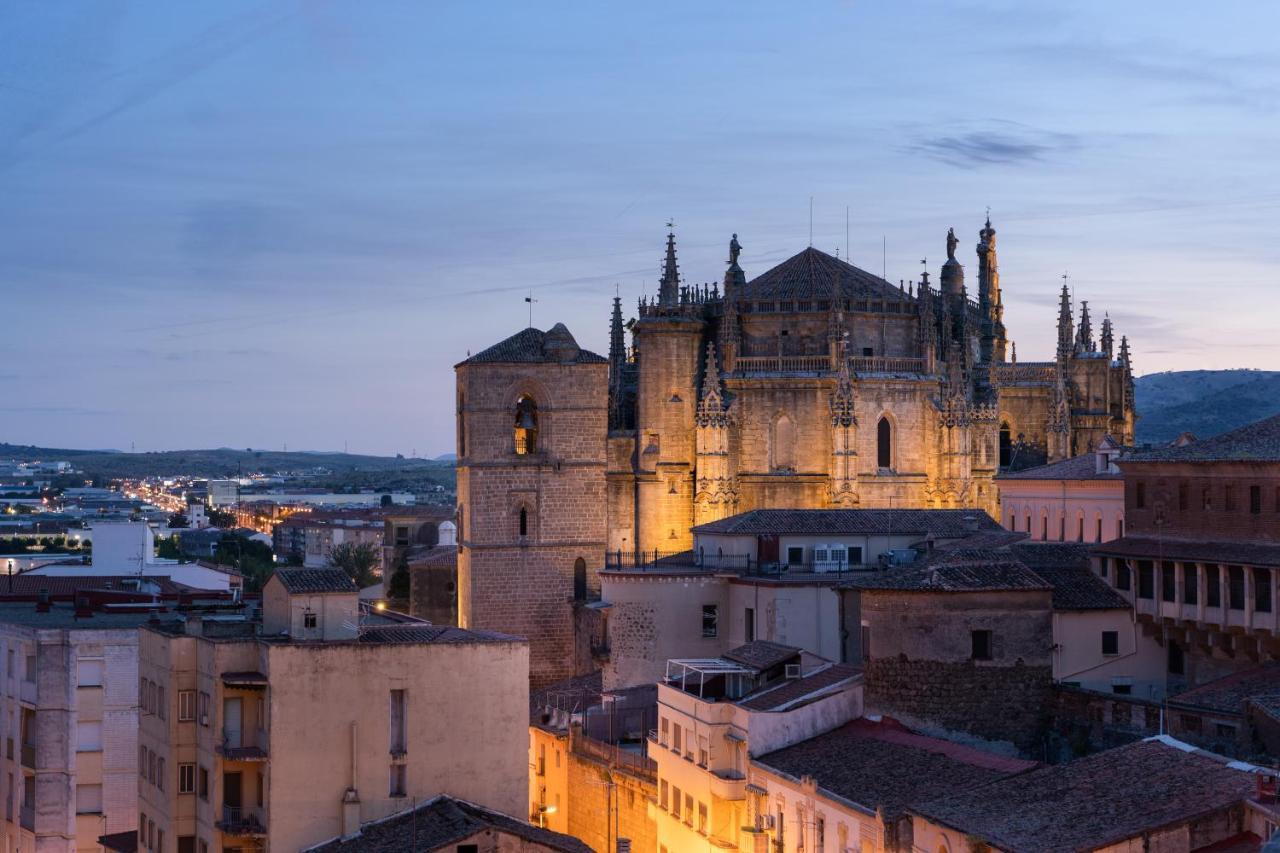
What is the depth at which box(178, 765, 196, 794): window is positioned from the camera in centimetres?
4456

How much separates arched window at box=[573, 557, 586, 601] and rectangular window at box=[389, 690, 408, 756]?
29.2 meters

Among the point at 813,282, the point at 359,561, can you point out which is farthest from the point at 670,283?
the point at 359,561

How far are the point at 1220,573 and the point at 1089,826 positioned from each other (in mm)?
13475

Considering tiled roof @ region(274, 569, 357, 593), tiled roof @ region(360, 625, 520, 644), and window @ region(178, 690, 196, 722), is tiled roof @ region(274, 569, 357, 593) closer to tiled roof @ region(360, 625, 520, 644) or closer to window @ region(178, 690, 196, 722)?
tiled roof @ region(360, 625, 520, 644)

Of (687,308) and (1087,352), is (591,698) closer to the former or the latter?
(687,308)

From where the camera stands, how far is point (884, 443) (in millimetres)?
75875

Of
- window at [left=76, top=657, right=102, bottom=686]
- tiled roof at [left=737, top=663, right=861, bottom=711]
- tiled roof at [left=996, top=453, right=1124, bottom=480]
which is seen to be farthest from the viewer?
tiled roof at [left=996, top=453, right=1124, bottom=480]

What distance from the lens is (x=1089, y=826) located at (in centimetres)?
3102

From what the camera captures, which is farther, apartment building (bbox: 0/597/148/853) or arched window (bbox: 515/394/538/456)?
arched window (bbox: 515/394/538/456)

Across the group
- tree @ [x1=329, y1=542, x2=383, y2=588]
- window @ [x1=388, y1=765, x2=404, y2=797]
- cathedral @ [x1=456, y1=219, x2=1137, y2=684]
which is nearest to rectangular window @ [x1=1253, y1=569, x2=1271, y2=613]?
window @ [x1=388, y1=765, x2=404, y2=797]

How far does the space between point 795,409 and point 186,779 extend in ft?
114

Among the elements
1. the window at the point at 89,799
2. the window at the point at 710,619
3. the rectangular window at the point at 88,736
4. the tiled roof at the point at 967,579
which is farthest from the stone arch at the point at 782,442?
the window at the point at 89,799

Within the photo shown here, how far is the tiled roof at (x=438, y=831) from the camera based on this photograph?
4062 cm

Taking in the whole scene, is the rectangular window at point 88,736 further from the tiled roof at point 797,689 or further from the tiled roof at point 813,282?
the tiled roof at point 813,282
